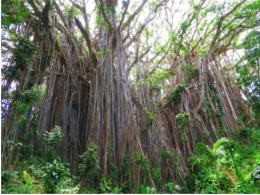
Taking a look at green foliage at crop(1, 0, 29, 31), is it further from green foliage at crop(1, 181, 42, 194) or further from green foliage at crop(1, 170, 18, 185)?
green foliage at crop(1, 181, 42, 194)

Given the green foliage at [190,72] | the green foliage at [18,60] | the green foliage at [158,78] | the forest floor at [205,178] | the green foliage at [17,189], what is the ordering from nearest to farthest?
the green foliage at [17,189] < the forest floor at [205,178] < the green foliage at [18,60] < the green foliage at [190,72] < the green foliage at [158,78]

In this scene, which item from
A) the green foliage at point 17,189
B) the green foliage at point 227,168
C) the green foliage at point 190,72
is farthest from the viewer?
the green foliage at point 190,72

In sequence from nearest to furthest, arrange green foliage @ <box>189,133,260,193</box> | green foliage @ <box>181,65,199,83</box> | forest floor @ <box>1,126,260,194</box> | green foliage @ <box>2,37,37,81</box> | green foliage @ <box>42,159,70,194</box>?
green foliage @ <box>42,159,70,194</box>, forest floor @ <box>1,126,260,194</box>, green foliage @ <box>189,133,260,193</box>, green foliage @ <box>2,37,37,81</box>, green foliage @ <box>181,65,199,83</box>

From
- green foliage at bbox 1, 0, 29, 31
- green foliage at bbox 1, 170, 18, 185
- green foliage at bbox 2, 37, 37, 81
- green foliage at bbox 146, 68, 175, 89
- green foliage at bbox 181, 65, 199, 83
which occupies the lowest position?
green foliage at bbox 1, 170, 18, 185

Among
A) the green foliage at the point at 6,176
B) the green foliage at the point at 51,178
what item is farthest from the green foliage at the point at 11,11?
the green foliage at the point at 51,178

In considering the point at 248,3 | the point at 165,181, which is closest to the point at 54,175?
the point at 165,181

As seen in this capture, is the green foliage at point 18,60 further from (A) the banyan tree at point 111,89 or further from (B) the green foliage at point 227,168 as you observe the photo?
(B) the green foliage at point 227,168

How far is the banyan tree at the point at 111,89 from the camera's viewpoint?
2.94 meters

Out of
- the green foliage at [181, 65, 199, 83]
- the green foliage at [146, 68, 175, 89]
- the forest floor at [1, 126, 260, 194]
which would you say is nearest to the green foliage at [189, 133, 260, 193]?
the forest floor at [1, 126, 260, 194]

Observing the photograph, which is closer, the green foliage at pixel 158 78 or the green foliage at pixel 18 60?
the green foliage at pixel 18 60

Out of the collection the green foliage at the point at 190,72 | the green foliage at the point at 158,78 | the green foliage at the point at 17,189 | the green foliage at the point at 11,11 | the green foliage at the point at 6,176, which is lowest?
the green foliage at the point at 17,189

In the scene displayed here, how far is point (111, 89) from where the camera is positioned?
379 cm

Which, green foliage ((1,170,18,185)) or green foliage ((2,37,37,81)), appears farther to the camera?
green foliage ((2,37,37,81))

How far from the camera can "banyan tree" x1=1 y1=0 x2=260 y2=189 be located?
294cm
